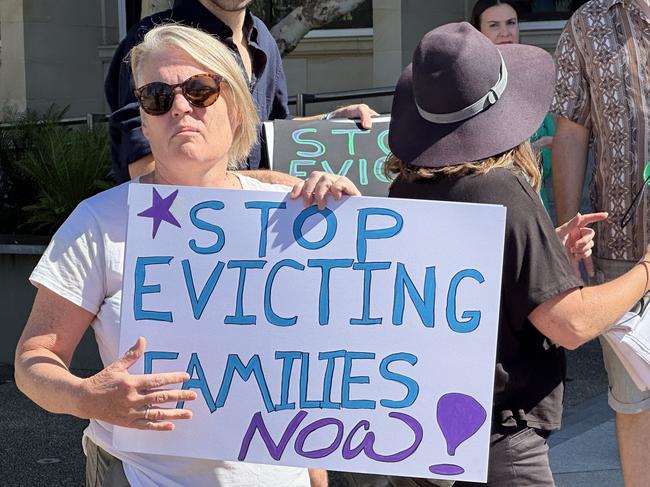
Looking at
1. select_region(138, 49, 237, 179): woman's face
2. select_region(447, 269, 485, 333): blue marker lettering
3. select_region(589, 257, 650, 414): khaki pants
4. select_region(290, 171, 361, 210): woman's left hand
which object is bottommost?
select_region(589, 257, 650, 414): khaki pants

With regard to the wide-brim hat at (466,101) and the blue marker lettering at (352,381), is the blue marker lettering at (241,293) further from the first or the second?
the wide-brim hat at (466,101)

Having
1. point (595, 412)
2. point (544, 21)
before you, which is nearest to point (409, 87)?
point (595, 412)

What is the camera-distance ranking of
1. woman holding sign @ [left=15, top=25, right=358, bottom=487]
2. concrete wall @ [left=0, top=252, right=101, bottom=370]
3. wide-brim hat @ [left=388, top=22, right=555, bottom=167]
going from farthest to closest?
concrete wall @ [left=0, top=252, right=101, bottom=370]
wide-brim hat @ [left=388, top=22, right=555, bottom=167]
woman holding sign @ [left=15, top=25, right=358, bottom=487]

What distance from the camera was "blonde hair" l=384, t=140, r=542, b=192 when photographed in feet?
8.30

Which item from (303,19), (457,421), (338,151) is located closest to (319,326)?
(457,421)

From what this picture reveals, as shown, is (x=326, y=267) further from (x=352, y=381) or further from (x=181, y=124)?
(x=181, y=124)

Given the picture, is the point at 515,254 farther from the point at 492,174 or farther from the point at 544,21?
the point at 544,21

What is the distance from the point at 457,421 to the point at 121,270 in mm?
759

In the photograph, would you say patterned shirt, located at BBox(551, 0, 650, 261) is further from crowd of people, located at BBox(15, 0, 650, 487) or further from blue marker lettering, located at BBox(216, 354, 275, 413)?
blue marker lettering, located at BBox(216, 354, 275, 413)

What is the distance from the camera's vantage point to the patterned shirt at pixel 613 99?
3.75m

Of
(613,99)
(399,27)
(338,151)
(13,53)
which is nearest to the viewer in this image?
(613,99)

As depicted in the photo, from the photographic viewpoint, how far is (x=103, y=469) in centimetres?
248

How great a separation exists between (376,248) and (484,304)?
248 mm

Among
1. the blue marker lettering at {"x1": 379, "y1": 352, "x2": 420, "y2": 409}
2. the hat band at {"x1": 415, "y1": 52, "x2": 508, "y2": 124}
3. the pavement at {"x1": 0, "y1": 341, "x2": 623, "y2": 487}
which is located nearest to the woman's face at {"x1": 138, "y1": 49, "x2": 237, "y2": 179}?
the hat band at {"x1": 415, "y1": 52, "x2": 508, "y2": 124}
